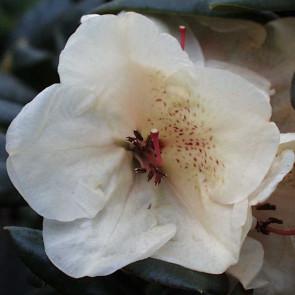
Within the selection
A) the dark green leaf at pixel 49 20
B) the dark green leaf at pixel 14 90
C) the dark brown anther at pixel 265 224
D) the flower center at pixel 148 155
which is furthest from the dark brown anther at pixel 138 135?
the dark green leaf at pixel 49 20

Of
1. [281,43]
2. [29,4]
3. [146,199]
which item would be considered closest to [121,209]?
[146,199]

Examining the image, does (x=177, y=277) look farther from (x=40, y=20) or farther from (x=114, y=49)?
(x=40, y=20)

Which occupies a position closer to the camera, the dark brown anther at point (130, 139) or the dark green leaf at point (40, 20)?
the dark brown anther at point (130, 139)

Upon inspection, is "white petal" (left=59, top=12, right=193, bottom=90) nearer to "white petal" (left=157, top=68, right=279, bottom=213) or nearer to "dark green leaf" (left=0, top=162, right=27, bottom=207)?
"white petal" (left=157, top=68, right=279, bottom=213)

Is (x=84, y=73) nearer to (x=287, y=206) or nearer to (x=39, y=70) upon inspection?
(x=287, y=206)

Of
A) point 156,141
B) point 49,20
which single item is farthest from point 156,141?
point 49,20

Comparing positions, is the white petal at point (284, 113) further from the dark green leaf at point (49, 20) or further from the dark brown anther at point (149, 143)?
the dark green leaf at point (49, 20)

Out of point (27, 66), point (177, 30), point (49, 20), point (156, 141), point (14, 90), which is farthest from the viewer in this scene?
point (49, 20)
